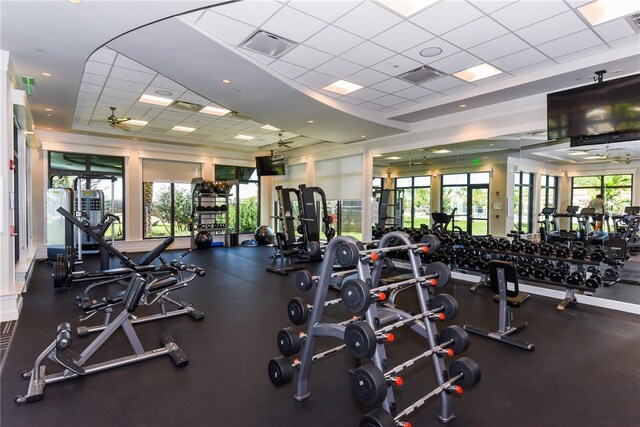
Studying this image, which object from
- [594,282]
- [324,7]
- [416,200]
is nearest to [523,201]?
[594,282]

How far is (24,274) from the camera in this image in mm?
5324

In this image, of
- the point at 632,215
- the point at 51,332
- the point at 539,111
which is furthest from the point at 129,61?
the point at 632,215

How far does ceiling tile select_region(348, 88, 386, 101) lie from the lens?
5602 mm

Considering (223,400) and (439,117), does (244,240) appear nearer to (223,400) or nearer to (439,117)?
(439,117)

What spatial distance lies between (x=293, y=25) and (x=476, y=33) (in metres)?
1.97

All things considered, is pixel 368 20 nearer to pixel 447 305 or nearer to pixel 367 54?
pixel 367 54

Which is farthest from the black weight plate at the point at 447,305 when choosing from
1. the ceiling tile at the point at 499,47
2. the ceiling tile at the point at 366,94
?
the ceiling tile at the point at 366,94

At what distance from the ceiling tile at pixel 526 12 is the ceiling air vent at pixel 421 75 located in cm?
125

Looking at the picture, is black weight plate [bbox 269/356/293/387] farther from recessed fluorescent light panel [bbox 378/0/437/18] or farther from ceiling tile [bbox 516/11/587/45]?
ceiling tile [bbox 516/11/587/45]

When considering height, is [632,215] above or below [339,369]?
above

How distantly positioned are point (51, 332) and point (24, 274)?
8.17ft

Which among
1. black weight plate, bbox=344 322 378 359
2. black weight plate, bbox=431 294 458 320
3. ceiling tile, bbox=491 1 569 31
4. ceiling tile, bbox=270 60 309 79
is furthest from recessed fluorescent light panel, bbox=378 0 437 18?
black weight plate, bbox=344 322 378 359

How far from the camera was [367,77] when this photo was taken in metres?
5.01

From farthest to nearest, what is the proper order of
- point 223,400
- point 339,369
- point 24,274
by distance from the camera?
1. point 24,274
2. point 339,369
3. point 223,400
